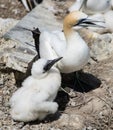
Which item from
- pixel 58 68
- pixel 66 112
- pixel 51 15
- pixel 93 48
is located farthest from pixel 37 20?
pixel 66 112

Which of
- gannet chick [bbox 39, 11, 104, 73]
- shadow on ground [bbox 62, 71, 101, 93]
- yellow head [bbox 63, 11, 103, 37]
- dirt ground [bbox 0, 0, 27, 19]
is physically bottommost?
shadow on ground [bbox 62, 71, 101, 93]

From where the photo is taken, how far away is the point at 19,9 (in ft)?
28.0

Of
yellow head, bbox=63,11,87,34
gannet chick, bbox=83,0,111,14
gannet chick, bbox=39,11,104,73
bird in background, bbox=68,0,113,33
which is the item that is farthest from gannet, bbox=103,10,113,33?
yellow head, bbox=63,11,87,34

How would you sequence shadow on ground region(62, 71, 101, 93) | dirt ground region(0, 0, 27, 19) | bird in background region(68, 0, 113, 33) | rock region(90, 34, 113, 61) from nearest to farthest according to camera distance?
shadow on ground region(62, 71, 101, 93) < rock region(90, 34, 113, 61) < bird in background region(68, 0, 113, 33) < dirt ground region(0, 0, 27, 19)

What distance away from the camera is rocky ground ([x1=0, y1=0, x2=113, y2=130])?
568 cm

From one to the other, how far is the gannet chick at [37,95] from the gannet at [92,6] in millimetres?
2213

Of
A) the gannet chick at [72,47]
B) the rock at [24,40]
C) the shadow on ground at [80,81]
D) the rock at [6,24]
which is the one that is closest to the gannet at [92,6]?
the rock at [24,40]

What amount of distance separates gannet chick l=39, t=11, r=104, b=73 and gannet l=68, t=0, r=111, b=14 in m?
1.77

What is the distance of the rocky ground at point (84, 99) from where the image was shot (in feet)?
18.6

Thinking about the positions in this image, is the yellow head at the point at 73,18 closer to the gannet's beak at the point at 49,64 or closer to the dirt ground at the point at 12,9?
the gannet's beak at the point at 49,64

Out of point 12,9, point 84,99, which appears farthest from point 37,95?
point 12,9

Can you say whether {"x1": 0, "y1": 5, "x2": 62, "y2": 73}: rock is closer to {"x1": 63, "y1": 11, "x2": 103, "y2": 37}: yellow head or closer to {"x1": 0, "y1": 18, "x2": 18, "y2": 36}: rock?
{"x1": 0, "y1": 18, "x2": 18, "y2": 36}: rock

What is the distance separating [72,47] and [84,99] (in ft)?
1.93

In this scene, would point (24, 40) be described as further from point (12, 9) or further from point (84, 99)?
point (12, 9)
